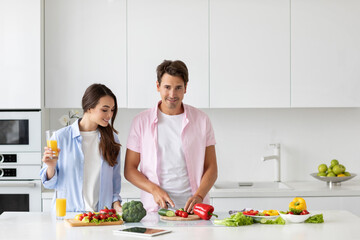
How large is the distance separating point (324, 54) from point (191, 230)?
2267 millimetres

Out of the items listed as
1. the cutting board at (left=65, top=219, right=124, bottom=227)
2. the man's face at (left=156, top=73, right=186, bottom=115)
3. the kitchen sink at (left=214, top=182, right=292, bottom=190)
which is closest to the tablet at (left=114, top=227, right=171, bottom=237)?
the cutting board at (left=65, top=219, right=124, bottom=227)

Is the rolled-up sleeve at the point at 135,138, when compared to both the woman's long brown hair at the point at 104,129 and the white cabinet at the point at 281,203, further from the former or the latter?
the white cabinet at the point at 281,203

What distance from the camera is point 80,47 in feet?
13.8

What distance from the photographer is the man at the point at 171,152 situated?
3.03m

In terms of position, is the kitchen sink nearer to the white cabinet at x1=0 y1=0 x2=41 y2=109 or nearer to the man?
the man

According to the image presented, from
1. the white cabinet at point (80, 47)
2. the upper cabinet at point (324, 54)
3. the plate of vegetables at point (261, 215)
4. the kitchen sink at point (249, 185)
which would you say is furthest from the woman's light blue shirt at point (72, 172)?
the upper cabinet at point (324, 54)

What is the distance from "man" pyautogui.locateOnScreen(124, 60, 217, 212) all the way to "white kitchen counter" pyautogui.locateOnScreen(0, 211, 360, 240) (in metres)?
0.29

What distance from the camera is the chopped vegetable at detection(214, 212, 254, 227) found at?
2627mm

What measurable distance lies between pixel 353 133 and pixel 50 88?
2.56 metres

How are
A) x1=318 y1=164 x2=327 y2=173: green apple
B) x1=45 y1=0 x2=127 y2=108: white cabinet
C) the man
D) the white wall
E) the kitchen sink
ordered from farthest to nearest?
the white wall, the kitchen sink, x1=318 y1=164 x2=327 y2=173: green apple, x1=45 y1=0 x2=127 y2=108: white cabinet, the man

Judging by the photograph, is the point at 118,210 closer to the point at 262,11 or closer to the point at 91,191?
the point at 91,191

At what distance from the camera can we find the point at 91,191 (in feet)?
9.77

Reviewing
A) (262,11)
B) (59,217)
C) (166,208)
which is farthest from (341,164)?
(59,217)

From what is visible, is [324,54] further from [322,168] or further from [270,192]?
[270,192]
